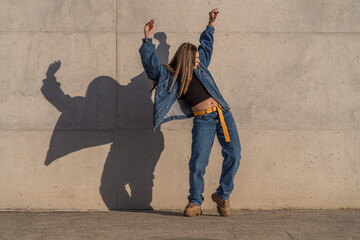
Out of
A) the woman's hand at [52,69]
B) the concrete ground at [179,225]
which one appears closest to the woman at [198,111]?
the concrete ground at [179,225]

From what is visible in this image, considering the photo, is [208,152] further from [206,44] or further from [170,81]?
[206,44]

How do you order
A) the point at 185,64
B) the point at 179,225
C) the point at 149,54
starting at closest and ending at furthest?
the point at 179,225 < the point at 149,54 < the point at 185,64

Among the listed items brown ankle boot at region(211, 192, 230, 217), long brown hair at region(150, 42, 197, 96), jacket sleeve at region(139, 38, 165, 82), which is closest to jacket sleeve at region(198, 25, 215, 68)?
long brown hair at region(150, 42, 197, 96)

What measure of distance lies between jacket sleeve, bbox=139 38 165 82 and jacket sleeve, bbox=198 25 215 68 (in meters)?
0.47

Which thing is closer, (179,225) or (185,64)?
(179,225)

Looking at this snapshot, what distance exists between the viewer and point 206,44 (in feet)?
16.5

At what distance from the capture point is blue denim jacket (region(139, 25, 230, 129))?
15.5 ft

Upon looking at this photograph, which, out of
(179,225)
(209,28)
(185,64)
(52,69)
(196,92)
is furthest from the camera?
(52,69)

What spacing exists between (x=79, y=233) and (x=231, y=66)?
8.10ft

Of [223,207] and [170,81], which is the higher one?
[170,81]

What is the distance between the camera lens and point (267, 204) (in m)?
5.33

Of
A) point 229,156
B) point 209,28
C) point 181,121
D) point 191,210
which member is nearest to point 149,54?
point 209,28

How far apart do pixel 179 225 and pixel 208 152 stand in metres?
0.86

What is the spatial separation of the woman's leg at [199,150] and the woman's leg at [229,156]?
5.1 inches
